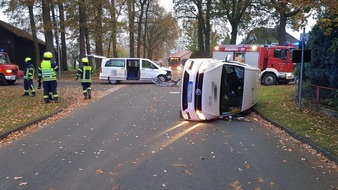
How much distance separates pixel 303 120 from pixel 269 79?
12940 millimetres

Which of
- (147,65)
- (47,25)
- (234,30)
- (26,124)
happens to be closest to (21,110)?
(26,124)

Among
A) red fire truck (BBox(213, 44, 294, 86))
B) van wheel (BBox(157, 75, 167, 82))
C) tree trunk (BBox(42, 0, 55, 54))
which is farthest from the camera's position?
tree trunk (BBox(42, 0, 55, 54))

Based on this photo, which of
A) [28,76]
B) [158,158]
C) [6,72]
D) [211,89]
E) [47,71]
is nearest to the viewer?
[158,158]

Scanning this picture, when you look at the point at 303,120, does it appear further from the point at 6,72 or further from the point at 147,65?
the point at 6,72

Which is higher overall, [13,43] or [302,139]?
[13,43]

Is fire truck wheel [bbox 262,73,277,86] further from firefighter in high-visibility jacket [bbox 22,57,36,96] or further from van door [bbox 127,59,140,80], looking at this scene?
→ firefighter in high-visibility jacket [bbox 22,57,36,96]

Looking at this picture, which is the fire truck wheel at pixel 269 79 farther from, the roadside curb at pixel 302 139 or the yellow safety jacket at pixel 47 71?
the yellow safety jacket at pixel 47 71

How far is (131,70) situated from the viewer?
25250 mm

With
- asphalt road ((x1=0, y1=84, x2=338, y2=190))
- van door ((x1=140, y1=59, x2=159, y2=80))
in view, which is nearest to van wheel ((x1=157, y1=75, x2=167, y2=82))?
van door ((x1=140, y1=59, x2=159, y2=80))

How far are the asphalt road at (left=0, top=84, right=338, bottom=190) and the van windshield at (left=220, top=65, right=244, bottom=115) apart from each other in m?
0.72

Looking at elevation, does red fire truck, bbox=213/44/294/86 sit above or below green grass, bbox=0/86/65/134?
above

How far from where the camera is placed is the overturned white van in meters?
10.3

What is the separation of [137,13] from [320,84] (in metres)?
38.6

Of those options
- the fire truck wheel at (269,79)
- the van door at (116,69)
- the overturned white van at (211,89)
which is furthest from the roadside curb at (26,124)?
the fire truck wheel at (269,79)
